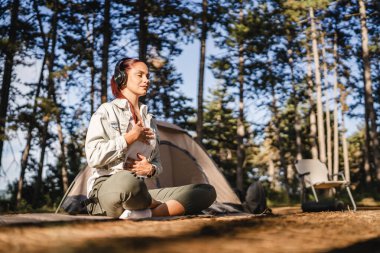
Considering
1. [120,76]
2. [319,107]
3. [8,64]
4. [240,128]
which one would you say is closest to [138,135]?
[120,76]

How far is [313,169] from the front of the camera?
925cm

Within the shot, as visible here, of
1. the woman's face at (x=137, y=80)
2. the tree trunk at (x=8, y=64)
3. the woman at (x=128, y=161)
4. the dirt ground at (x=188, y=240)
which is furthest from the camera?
the tree trunk at (x=8, y=64)

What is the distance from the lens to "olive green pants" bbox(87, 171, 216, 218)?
2.48 m

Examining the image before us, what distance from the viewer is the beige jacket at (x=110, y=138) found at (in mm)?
2697

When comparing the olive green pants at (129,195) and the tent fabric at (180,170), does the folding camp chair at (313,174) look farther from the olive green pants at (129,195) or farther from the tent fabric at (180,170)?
the olive green pants at (129,195)

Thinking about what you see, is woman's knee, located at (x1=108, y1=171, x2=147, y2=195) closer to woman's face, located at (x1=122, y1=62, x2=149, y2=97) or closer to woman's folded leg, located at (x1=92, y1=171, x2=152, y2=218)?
woman's folded leg, located at (x1=92, y1=171, x2=152, y2=218)

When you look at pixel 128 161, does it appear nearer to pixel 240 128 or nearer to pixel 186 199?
pixel 186 199

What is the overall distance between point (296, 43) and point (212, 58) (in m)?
4.94

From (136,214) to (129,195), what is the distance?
237 millimetres

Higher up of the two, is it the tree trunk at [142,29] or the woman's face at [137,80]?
the tree trunk at [142,29]

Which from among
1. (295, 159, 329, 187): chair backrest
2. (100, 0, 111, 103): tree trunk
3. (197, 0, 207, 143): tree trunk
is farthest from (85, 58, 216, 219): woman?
(197, 0, 207, 143): tree trunk

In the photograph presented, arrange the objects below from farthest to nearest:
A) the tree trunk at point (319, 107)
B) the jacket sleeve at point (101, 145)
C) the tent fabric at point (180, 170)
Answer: the tree trunk at point (319, 107) < the tent fabric at point (180, 170) < the jacket sleeve at point (101, 145)

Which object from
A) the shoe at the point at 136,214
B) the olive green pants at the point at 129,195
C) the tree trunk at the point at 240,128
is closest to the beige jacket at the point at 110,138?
the olive green pants at the point at 129,195

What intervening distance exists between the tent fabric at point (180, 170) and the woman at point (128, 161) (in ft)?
7.99
